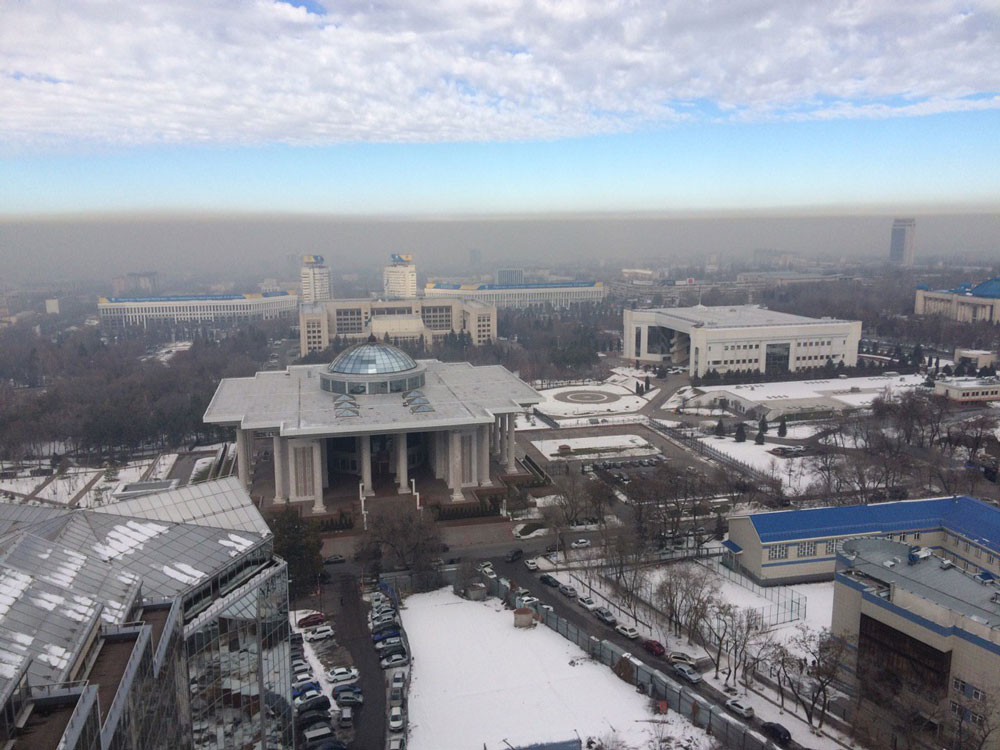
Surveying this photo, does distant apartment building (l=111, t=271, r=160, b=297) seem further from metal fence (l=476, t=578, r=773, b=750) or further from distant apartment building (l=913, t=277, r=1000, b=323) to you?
metal fence (l=476, t=578, r=773, b=750)

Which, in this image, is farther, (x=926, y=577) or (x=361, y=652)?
(x=361, y=652)

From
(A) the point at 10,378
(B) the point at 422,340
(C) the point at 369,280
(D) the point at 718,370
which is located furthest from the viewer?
(C) the point at 369,280

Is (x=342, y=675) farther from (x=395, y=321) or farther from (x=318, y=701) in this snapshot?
(x=395, y=321)

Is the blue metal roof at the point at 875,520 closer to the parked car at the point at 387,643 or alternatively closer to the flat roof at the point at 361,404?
the parked car at the point at 387,643

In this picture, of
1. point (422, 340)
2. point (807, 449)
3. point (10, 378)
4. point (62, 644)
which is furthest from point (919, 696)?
point (10, 378)

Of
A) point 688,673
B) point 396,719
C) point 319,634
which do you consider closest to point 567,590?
point 688,673

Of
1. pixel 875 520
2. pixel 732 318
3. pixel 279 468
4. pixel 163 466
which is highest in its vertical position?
pixel 732 318

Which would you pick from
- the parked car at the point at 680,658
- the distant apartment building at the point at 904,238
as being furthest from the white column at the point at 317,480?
the distant apartment building at the point at 904,238

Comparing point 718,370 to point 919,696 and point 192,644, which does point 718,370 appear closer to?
point 919,696
